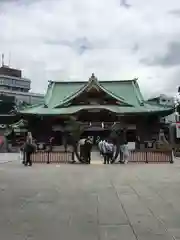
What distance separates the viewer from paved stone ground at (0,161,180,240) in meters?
6.86

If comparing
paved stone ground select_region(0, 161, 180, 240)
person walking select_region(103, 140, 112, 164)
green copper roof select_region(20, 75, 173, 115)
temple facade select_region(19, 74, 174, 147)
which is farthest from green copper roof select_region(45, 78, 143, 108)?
paved stone ground select_region(0, 161, 180, 240)

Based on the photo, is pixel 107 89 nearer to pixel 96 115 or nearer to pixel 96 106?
pixel 96 115

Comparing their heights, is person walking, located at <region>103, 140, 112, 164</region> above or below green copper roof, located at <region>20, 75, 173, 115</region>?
below

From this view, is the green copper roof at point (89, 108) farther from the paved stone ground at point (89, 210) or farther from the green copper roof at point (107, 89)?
the paved stone ground at point (89, 210)

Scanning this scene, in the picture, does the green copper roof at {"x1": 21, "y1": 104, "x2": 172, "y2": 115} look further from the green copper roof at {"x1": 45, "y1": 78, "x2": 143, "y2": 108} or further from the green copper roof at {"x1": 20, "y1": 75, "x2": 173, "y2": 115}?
the green copper roof at {"x1": 45, "y1": 78, "x2": 143, "y2": 108}

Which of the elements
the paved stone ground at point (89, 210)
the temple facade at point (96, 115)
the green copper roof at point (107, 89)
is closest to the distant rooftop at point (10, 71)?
the green copper roof at point (107, 89)

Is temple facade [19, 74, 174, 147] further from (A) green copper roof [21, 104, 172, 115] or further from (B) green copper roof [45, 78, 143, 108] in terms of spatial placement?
(B) green copper roof [45, 78, 143, 108]

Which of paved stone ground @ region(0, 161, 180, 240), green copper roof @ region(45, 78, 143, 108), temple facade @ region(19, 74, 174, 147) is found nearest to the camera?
paved stone ground @ region(0, 161, 180, 240)

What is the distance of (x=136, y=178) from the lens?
15.5 metres

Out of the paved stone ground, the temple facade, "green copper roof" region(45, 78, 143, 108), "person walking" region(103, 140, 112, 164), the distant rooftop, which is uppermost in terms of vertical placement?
the distant rooftop

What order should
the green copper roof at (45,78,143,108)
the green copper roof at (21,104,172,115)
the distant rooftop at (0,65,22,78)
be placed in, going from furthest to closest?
1. the distant rooftop at (0,65,22,78)
2. the green copper roof at (45,78,143,108)
3. the green copper roof at (21,104,172,115)

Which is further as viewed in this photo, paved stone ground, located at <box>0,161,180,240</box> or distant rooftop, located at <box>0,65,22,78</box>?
distant rooftop, located at <box>0,65,22,78</box>

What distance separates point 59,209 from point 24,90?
120709 mm

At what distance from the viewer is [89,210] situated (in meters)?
8.84
